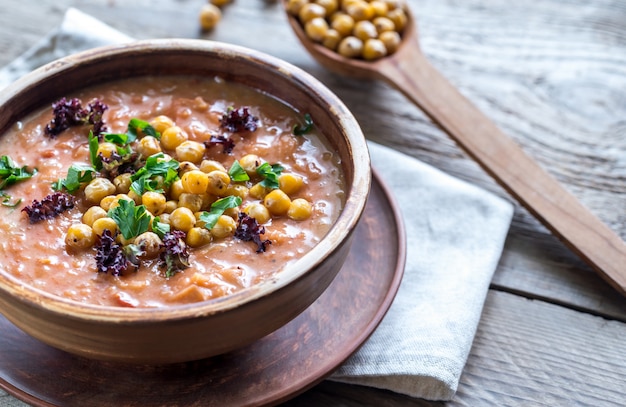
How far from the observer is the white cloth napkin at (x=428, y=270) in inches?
110

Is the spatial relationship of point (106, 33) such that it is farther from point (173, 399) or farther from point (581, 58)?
point (581, 58)

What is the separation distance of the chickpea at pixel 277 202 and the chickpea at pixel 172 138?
1.64ft

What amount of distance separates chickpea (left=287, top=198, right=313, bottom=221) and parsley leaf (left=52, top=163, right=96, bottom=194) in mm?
768

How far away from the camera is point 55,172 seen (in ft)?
9.20

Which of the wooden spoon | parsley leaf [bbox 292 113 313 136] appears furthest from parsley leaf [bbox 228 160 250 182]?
the wooden spoon

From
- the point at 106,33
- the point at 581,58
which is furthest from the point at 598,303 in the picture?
the point at 106,33

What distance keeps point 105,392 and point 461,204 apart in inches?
71.8

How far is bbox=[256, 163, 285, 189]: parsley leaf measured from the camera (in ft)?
9.08

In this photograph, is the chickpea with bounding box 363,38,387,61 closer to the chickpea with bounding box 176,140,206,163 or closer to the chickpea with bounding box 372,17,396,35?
the chickpea with bounding box 372,17,396,35

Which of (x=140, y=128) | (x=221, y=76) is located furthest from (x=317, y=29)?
(x=140, y=128)

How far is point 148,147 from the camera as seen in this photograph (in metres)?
2.86

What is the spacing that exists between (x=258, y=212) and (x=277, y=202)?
8cm

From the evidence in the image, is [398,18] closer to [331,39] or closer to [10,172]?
[331,39]

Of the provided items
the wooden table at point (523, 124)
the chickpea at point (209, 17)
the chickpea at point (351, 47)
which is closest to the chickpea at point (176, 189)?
the wooden table at point (523, 124)
